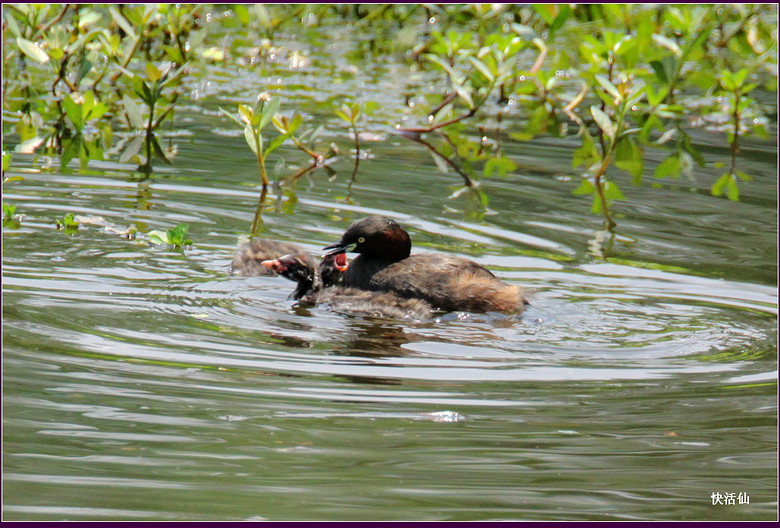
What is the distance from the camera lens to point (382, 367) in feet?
16.9

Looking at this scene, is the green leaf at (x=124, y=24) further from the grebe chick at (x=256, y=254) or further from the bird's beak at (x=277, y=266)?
the bird's beak at (x=277, y=266)

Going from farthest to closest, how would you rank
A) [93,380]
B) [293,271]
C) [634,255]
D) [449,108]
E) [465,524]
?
[449,108], [634,255], [293,271], [93,380], [465,524]

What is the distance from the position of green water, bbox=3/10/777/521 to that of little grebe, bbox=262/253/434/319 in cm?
14

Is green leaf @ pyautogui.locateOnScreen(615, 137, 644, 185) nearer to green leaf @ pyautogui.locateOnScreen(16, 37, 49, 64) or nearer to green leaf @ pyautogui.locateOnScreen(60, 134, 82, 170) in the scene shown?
green leaf @ pyautogui.locateOnScreen(60, 134, 82, 170)

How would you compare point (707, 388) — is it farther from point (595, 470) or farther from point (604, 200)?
point (604, 200)

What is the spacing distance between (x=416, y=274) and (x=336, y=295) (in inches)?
21.0

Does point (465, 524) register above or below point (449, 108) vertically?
below

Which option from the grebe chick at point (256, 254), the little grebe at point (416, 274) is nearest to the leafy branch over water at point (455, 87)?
the grebe chick at point (256, 254)

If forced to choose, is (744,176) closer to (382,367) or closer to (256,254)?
(256,254)

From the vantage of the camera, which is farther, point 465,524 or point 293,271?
point 293,271

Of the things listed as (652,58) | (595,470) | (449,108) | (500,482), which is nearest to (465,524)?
(500,482)

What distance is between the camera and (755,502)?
3893 millimetres

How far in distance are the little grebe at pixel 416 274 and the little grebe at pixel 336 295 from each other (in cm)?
8

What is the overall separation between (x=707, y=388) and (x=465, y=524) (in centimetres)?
183
